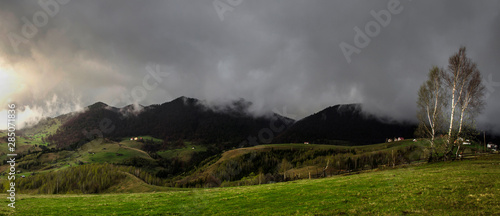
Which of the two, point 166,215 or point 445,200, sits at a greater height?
point 445,200

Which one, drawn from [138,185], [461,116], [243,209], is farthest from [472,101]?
[138,185]

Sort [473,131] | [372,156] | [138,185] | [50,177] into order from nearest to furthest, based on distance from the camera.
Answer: [473,131], [138,185], [372,156], [50,177]

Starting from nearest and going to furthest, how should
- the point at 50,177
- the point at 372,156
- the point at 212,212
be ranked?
the point at 212,212 < the point at 372,156 < the point at 50,177

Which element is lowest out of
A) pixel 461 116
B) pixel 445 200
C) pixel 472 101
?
pixel 445 200

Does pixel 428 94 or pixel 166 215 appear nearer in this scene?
pixel 166 215

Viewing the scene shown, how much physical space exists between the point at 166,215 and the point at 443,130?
177 ft

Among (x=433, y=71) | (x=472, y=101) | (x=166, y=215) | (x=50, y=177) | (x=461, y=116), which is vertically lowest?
(x=50, y=177)

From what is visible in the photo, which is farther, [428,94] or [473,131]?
[428,94]

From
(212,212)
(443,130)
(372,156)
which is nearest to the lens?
(212,212)

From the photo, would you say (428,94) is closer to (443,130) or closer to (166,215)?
(443,130)

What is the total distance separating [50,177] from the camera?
177 metres

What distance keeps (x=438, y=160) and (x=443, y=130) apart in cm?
616

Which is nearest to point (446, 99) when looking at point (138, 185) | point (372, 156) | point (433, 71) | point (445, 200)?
point (433, 71)

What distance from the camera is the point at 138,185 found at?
449 ft
